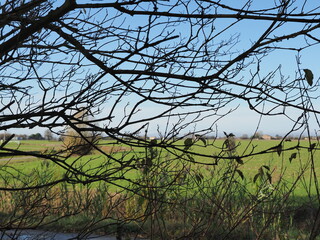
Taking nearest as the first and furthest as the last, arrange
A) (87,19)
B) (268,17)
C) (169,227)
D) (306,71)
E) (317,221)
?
1. (268,17)
2. (306,71)
3. (317,221)
4. (87,19)
5. (169,227)

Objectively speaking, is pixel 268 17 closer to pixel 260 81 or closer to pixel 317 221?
pixel 260 81

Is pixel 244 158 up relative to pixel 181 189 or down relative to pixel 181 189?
up

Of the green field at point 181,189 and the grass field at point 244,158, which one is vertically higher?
the grass field at point 244,158

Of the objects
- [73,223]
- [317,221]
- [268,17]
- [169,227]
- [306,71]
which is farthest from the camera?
[73,223]

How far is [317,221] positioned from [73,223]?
12.8 ft

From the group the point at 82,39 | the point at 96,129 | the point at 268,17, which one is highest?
the point at 82,39

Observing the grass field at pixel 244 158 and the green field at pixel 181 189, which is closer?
the green field at pixel 181 189

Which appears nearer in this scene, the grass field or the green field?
the green field

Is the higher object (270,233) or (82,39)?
(82,39)

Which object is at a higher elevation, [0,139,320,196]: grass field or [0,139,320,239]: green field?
[0,139,320,196]: grass field

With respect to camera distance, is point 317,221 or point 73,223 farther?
point 73,223

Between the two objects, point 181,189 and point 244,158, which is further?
point 244,158

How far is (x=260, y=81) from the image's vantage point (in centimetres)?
213

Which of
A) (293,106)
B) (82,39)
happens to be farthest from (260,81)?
(82,39)
